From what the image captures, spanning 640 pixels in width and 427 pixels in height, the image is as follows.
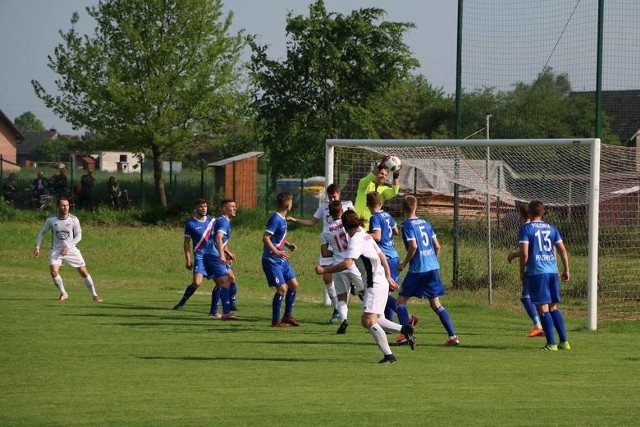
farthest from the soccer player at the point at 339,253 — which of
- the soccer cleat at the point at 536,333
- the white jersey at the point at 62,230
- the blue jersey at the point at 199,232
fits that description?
the white jersey at the point at 62,230

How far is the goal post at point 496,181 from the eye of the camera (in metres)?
19.2

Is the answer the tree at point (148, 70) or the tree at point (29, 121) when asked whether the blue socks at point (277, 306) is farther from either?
the tree at point (29, 121)

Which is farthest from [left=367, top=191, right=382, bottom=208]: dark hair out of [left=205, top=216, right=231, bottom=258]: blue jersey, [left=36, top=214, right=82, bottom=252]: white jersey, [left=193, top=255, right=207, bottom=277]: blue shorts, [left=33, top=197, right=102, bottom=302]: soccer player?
[left=36, top=214, right=82, bottom=252]: white jersey

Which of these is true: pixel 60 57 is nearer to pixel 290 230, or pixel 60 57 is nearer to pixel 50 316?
pixel 290 230

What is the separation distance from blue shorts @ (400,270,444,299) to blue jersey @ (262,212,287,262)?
273 centimetres

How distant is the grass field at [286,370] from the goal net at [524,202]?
29.6 inches

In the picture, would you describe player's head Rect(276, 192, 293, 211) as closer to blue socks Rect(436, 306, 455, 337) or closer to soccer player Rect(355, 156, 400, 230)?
soccer player Rect(355, 156, 400, 230)

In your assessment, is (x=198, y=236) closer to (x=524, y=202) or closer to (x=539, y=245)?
(x=524, y=202)

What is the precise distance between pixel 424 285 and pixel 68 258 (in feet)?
27.8

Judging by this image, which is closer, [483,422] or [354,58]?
[483,422]

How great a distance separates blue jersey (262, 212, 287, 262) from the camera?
1669cm

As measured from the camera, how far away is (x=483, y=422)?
9.13 meters

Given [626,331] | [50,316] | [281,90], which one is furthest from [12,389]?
[281,90]

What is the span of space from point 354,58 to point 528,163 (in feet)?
61.9
